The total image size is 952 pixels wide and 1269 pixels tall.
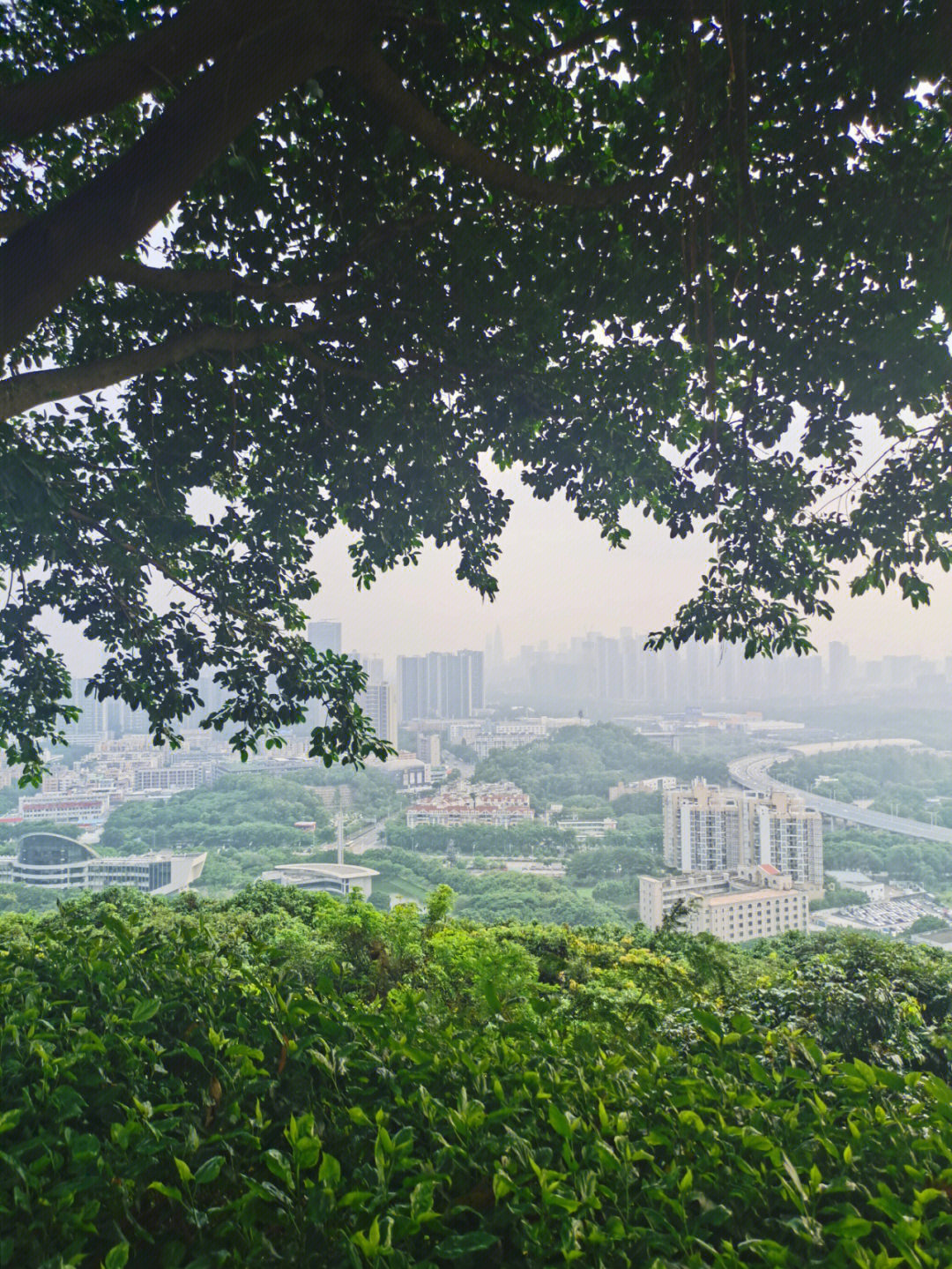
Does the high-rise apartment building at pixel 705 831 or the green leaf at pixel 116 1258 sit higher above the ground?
the green leaf at pixel 116 1258

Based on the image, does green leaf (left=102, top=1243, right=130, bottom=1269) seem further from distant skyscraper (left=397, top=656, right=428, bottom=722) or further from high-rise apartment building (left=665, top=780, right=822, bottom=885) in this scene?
distant skyscraper (left=397, top=656, right=428, bottom=722)

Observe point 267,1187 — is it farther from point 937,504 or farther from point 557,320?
point 937,504

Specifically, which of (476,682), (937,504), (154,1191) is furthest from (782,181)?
(476,682)

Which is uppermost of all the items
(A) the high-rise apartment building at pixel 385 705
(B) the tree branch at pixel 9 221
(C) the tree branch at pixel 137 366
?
(B) the tree branch at pixel 9 221

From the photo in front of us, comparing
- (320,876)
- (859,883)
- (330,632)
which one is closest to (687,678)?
(859,883)

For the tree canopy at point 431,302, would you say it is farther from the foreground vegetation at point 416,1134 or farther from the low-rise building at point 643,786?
the low-rise building at point 643,786

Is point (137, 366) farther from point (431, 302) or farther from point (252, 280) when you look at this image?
point (431, 302)

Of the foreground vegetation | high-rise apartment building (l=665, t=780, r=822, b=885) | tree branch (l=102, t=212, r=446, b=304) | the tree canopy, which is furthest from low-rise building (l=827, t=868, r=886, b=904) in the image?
tree branch (l=102, t=212, r=446, b=304)

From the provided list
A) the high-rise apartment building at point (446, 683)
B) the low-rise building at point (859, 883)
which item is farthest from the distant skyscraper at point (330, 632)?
the low-rise building at point (859, 883)
